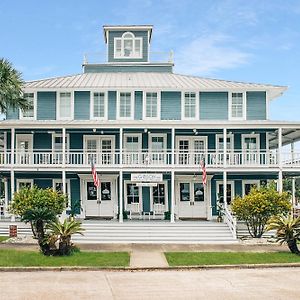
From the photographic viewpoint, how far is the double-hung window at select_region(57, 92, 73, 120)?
30234 millimetres

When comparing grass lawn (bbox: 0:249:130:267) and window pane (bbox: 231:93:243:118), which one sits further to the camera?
window pane (bbox: 231:93:243:118)

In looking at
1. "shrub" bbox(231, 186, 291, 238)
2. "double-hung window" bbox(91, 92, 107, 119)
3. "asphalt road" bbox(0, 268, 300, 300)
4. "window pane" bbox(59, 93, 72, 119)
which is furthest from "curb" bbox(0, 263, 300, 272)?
"window pane" bbox(59, 93, 72, 119)

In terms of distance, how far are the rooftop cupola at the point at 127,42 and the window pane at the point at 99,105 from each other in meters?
5.59

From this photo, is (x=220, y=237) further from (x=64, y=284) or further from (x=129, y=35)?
(x=129, y=35)

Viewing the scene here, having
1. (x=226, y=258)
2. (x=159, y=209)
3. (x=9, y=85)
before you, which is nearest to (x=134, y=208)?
(x=159, y=209)

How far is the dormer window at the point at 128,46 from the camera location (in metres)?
35.1

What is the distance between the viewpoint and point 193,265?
55.5ft

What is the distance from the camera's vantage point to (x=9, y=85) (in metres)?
23.7

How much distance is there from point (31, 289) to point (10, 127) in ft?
51.1

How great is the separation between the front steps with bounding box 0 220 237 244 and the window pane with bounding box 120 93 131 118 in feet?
23.1

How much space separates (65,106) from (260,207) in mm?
13693

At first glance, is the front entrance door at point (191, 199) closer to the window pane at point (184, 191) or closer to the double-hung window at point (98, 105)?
the window pane at point (184, 191)

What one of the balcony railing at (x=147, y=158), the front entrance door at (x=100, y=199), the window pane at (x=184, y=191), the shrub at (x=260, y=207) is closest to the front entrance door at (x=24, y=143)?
the balcony railing at (x=147, y=158)

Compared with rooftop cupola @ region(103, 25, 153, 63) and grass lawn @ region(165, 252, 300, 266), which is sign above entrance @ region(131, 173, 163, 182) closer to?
grass lawn @ region(165, 252, 300, 266)
